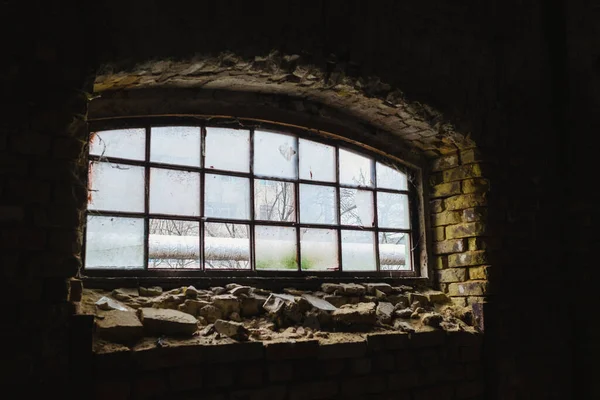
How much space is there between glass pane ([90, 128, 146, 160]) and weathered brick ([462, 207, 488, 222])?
5.99 feet

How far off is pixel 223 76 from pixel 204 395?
1.39 metres

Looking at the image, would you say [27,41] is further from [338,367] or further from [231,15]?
[338,367]

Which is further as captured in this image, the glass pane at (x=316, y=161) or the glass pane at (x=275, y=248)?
the glass pane at (x=316, y=161)

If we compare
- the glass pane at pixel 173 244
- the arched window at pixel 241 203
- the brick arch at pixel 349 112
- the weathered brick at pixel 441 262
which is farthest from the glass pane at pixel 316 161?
the weathered brick at pixel 441 262

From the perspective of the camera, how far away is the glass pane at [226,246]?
2615 millimetres

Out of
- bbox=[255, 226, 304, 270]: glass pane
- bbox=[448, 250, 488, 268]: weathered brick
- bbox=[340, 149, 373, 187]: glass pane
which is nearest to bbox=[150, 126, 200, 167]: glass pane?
bbox=[255, 226, 304, 270]: glass pane

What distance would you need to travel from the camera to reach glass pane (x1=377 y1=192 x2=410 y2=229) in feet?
10.5

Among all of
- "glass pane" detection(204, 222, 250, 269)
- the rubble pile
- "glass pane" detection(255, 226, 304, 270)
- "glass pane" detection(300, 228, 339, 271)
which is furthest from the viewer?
"glass pane" detection(300, 228, 339, 271)

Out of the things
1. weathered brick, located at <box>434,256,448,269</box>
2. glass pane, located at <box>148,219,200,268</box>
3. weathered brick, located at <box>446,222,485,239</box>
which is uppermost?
weathered brick, located at <box>446,222,485,239</box>

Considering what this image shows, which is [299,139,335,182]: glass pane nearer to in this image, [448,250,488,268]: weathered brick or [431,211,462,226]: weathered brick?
[431,211,462,226]: weathered brick

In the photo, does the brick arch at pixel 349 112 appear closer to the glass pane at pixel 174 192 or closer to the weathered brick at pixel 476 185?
the weathered brick at pixel 476 185

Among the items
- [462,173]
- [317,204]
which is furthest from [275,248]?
[462,173]

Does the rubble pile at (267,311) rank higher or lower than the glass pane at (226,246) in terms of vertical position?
lower

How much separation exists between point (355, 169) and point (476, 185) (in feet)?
2.31
